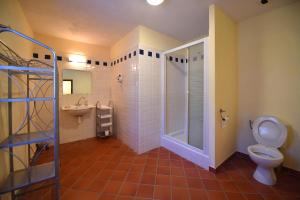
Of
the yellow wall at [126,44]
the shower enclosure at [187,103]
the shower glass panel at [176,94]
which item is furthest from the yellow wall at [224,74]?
the yellow wall at [126,44]

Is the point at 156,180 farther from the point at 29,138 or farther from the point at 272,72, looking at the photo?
the point at 272,72

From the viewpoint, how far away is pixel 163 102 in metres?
2.65

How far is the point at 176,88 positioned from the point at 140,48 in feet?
3.84

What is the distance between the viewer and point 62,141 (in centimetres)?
282

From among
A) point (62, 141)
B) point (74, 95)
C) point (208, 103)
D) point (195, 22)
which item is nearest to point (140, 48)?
point (195, 22)

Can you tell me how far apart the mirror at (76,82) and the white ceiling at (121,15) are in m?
Answer: 0.75

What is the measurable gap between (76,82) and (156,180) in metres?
2.58

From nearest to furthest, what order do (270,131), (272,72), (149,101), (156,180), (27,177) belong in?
(27,177), (156,180), (270,131), (272,72), (149,101)

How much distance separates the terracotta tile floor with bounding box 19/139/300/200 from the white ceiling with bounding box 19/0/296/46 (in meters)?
2.26

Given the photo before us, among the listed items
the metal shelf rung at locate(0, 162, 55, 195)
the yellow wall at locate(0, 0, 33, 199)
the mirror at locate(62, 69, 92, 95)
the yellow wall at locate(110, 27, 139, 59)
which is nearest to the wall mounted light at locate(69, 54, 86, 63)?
the mirror at locate(62, 69, 92, 95)

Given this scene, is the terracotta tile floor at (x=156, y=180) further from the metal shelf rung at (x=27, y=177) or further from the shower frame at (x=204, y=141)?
the metal shelf rung at (x=27, y=177)

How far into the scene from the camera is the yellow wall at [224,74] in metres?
1.80

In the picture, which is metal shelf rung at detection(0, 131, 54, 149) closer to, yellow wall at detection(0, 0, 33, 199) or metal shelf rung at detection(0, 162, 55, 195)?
yellow wall at detection(0, 0, 33, 199)

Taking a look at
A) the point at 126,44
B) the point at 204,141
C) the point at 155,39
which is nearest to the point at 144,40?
the point at 155,39
